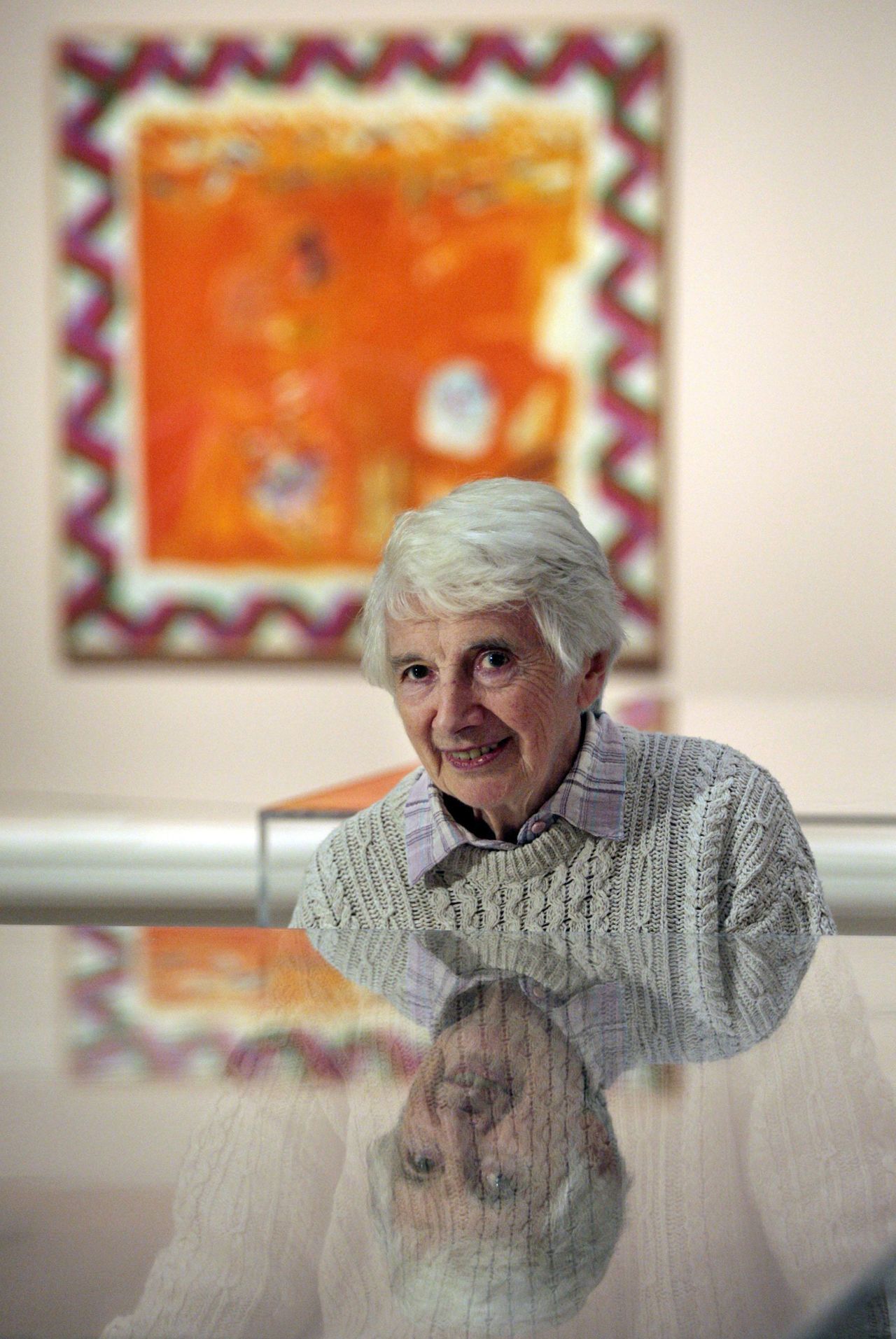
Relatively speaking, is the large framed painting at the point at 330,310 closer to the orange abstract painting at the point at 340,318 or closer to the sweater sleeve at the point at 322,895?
the orange abstract painting at the point at 340,318

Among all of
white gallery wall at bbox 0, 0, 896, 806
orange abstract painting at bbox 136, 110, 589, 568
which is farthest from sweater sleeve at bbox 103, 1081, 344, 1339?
orange abstract painting at bbox 136, 110, 589, 568

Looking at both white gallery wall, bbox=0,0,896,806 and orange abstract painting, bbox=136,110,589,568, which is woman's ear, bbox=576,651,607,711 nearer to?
white gallery wall, bbox=0,0,896,806

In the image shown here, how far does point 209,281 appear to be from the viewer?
441cm

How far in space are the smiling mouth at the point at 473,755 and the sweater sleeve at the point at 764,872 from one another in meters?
0.23

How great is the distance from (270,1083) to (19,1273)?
0.21 m

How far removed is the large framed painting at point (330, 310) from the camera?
4.22 meters

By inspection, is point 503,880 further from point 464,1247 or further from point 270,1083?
point 464,1247

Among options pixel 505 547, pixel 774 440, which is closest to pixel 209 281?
pixel 774 440

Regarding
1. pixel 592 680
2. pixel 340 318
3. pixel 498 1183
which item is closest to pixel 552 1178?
pixel 498 1183

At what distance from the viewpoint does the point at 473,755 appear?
153cm

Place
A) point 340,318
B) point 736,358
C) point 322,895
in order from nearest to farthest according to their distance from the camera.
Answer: point 322,895 < point 736,358 < point 340,318

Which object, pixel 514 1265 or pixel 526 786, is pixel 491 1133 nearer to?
pixel 514 1265

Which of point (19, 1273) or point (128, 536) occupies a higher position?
point (19, 1273)

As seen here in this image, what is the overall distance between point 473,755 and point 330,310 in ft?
9.97
